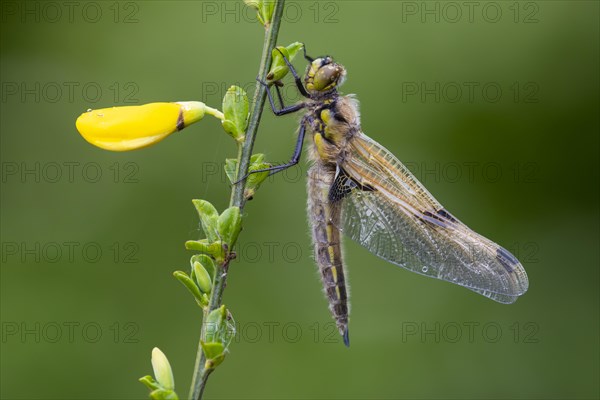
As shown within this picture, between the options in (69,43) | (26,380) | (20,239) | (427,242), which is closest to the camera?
(427,242)

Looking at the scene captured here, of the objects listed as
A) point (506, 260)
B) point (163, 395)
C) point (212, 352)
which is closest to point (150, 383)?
point (163, 395)

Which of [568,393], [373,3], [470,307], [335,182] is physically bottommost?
[568,393]

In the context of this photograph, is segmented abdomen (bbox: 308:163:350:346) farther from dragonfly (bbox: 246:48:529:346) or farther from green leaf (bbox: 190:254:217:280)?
green leaf (bbox: 190:254:217:280)

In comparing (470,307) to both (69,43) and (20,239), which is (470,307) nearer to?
(20,239)

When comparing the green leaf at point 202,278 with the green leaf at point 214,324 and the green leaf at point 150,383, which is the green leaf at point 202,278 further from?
the green leaf at point 150,383

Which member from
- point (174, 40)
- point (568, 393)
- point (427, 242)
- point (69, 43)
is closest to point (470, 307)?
point (568, 393)

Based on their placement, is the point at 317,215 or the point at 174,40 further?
the point at 174,40
